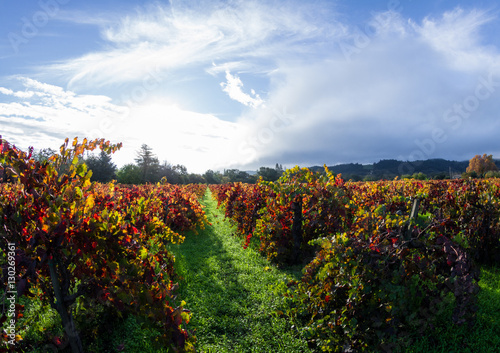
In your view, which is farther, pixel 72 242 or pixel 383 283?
pixel 383 283

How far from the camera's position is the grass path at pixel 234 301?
141 inches

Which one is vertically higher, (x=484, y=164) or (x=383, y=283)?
(x=484, y=164)

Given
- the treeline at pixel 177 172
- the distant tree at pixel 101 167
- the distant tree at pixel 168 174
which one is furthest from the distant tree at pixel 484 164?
the distant tree at pixel 101 167

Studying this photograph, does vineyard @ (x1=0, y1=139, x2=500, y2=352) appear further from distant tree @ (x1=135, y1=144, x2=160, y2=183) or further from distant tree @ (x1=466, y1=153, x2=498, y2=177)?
distant tree @ (x1=466, y1=153, x2=498, y2=177)

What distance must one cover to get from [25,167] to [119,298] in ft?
4.48

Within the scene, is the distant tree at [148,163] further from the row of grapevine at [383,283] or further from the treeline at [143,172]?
the row of grapevine at [383,283]

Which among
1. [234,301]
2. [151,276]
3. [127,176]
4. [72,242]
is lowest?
[234,301]

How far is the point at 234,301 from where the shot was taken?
473 centimetres

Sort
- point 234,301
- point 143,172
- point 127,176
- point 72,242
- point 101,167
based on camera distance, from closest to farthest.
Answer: point 72,242, point 234,301, point 101,167, point 127,176, point 143,172

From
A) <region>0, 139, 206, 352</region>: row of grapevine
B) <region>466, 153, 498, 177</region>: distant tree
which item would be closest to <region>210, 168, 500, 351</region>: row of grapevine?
<region>0, 139, 206, 352</region>: row of grapevine

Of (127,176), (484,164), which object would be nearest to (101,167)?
(127,176)

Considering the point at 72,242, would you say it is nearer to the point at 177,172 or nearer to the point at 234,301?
the point at 234,301

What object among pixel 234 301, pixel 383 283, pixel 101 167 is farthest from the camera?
pixel 101 167

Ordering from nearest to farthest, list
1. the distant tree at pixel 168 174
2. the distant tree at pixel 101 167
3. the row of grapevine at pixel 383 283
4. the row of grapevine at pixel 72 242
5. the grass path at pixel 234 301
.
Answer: the row of grapevine at pixel 72 242 → the row of grapevine at pixel 383 283 → the grass path at pixel 234 301 → the distant tree at pixel 101 167 → the distant tree at pixel 168 174
